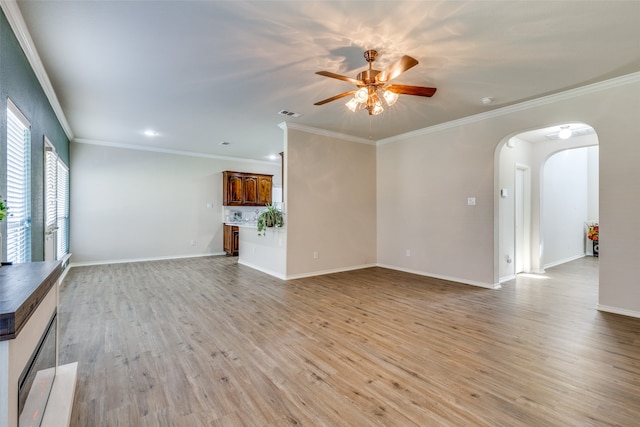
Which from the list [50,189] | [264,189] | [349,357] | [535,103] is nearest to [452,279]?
[535,103]

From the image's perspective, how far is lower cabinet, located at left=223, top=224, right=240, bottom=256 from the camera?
24.6 ft

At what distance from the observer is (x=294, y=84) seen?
3314 millimetres

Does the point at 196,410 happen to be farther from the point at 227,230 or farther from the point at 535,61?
the point at 227,230

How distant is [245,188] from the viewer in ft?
25.7

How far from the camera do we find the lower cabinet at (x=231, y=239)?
7.48 m

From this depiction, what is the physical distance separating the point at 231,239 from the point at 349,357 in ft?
18.8

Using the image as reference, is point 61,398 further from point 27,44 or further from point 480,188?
point 480,188

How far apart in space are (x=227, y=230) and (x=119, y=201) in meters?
2.42

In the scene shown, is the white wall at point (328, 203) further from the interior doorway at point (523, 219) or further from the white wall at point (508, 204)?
the interior doorway at point (523, 219)

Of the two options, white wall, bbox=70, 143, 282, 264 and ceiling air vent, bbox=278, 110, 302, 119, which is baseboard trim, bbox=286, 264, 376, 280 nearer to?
ceiling air vent, bbox=278, 110, 302, 119

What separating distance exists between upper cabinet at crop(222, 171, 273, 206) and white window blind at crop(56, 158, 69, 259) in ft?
10.3

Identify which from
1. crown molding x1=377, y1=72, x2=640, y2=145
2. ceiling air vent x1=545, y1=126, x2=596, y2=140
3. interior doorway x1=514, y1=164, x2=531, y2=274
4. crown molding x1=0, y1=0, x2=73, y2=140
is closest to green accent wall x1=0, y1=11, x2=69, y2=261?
crown molding x1=0, y1=0, x2=73, y2=140

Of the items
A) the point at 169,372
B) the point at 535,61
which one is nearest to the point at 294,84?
the point at 535,61

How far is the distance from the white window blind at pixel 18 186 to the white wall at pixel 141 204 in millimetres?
3717
